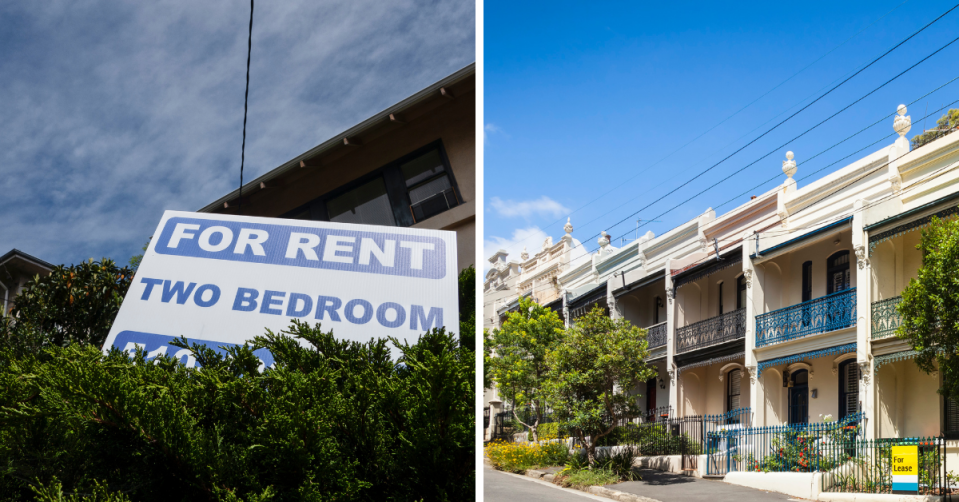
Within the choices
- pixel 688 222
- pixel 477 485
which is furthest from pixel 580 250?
pixel 477 485

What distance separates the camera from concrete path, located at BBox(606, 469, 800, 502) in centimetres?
946

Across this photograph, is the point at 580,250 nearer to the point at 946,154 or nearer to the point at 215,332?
the point at 946,154

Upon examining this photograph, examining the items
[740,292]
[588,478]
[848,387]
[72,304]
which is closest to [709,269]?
[740,292]

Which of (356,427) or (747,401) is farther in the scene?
(747,401)

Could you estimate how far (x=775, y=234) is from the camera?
1430cm

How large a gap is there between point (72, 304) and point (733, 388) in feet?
43.2

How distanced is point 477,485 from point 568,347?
1023 cm

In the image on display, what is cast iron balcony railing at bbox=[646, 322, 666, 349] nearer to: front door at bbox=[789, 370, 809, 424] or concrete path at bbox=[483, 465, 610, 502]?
front door at bbox=[789, 370, 809, 424]

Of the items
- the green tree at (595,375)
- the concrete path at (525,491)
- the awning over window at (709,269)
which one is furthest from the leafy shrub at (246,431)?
the awning over window at (709,269)

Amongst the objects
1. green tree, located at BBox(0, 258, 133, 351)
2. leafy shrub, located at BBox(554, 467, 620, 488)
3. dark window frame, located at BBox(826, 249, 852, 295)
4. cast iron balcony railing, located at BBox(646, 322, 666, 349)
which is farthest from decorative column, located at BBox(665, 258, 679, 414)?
green tree, located at BBox(0, 258, 133, 351)

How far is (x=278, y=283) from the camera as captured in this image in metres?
5.65

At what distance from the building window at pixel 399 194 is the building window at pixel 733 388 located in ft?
26.7

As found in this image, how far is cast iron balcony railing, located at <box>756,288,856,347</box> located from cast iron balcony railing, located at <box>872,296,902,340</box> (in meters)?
0.55

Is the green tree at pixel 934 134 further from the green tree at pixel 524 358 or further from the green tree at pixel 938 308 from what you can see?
the green tree at pixel 524 358
